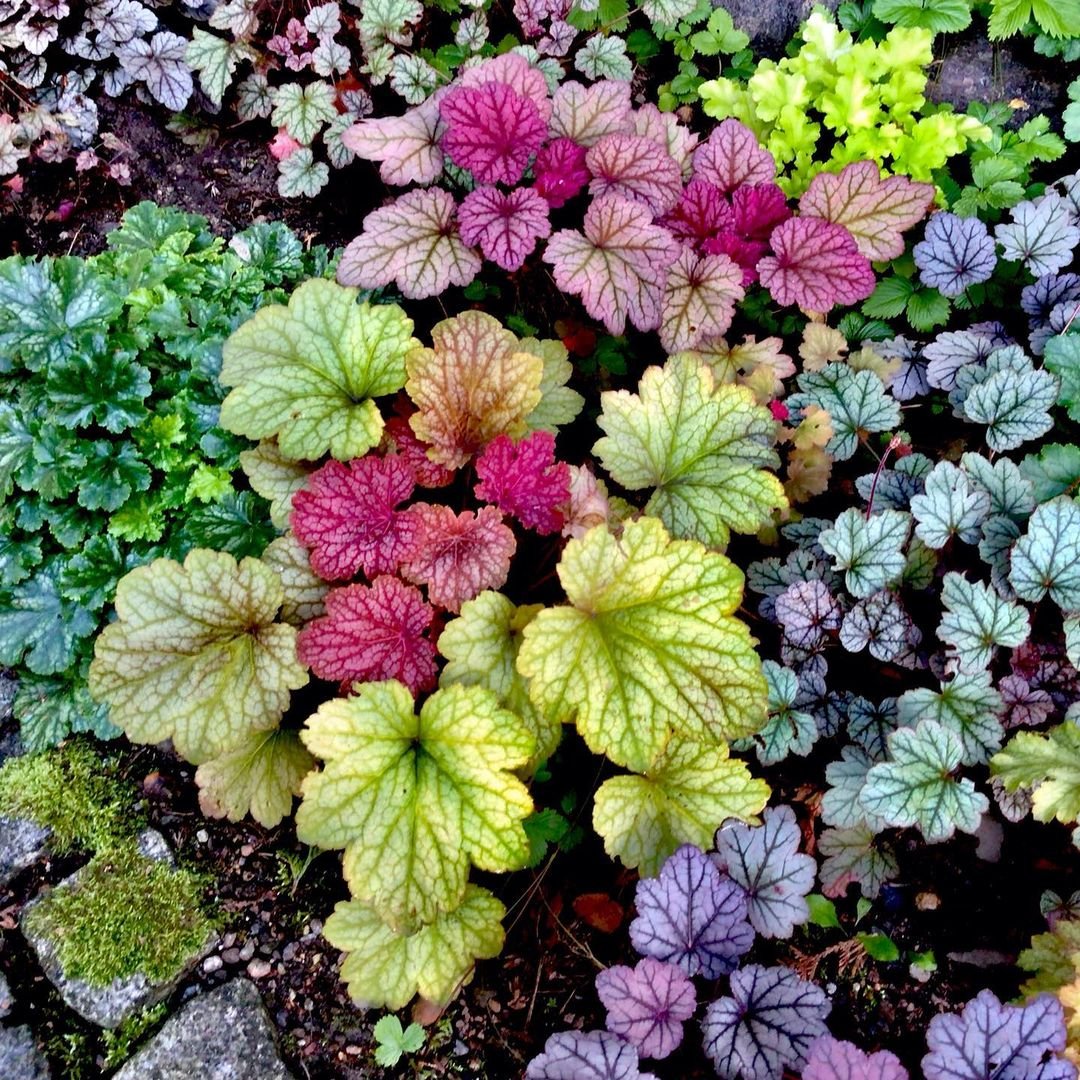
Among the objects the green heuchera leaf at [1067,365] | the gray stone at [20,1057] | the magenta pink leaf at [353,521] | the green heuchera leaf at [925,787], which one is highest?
the magenta pink leaf at [353,521]

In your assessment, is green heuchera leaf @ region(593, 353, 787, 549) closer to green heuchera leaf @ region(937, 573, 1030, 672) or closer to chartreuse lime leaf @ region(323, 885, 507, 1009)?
green heuchera leaf @ region(937, 573, 1030, 672)

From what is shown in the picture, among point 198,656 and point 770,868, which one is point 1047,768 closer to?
point 770,868

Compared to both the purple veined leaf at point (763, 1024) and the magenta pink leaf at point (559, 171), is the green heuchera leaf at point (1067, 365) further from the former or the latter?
the purple veined leaf at point (763, 1024)

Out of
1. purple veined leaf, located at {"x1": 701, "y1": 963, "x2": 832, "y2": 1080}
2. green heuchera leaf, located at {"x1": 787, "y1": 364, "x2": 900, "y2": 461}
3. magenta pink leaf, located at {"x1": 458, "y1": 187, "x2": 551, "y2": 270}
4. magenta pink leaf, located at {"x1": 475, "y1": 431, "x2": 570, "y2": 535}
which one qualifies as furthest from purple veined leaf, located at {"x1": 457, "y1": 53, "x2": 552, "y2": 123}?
purple veined leaf, located at {"x1": 701, "y1": 963, "x2": 832, "y2": 1080}

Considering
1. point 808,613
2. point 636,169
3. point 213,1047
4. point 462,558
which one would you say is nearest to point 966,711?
point 808,613

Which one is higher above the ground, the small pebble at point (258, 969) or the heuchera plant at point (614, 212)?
the heuchera plant at point (614, 212)

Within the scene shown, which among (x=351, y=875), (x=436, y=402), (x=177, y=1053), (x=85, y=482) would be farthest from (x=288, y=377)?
(x=177, y=1053)

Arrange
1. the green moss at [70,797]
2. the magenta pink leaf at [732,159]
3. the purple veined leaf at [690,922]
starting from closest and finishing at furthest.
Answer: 1. the purple veined leaf at [690,922]
2. the green moss at [70,797]
3. the magenta pink leaf at [732,159]

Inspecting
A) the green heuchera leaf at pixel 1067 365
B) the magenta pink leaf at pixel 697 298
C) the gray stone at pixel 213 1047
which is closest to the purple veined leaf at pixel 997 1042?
the gray stone at pixel 213 1047
